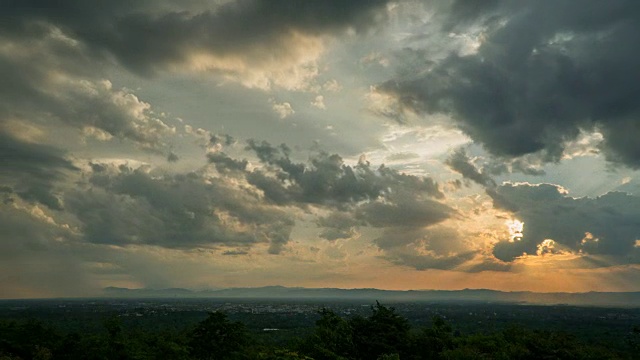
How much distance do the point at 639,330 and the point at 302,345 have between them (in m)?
27.4

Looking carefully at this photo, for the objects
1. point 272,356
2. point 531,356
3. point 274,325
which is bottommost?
point 274,325

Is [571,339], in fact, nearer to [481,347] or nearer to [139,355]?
[481,347]

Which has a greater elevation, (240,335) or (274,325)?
(240,335)

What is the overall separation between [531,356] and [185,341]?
2640cm

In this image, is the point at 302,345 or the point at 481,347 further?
the point at 481,347

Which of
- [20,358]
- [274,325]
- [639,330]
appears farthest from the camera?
[274,325]

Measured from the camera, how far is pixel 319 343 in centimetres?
3073

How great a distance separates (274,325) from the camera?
16538 cm

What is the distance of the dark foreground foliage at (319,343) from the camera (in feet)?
94.0

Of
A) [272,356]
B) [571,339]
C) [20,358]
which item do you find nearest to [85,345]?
[20,358]

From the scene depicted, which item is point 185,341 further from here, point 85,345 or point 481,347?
point 481,347

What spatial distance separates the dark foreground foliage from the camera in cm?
2864

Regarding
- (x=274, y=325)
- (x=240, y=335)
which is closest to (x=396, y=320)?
(x=240, y=335)

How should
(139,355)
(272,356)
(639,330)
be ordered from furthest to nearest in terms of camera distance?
1. (639,330)
2. (139,355)
3. (272,356)
